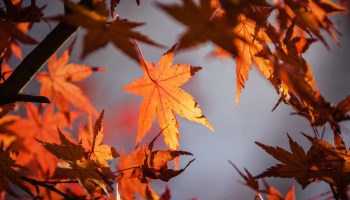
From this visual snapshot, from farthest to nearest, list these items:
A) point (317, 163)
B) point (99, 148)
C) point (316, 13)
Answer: point (99, 148) < point (317, 163) < point (316, 13)

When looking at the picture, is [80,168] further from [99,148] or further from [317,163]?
[317,163]

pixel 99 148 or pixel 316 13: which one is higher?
pixel 316 13

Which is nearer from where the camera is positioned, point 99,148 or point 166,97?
point 99,148

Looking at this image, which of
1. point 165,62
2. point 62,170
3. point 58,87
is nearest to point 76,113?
point 58,87

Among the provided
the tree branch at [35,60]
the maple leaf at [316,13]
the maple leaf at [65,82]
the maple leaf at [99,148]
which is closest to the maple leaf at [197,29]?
the maple leaf at [316,13]

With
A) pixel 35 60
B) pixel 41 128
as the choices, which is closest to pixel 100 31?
pixel 35 60

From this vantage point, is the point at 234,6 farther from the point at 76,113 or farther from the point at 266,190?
→ the point at 76,113
